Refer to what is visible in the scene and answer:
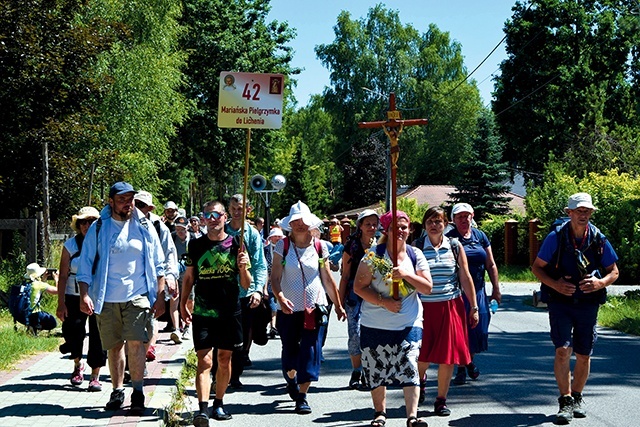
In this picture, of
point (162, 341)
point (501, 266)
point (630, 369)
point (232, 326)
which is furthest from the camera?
point (501, 266)

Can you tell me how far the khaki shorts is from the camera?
835cm

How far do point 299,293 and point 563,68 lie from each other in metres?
43.3

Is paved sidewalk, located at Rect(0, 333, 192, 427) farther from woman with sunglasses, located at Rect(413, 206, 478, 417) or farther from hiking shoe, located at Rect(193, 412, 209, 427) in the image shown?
woman with sunglasses, located at Rect(413, 206, 478, 417)

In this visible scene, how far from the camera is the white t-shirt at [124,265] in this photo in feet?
27.4

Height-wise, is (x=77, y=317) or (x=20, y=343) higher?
(x=77, y=317)

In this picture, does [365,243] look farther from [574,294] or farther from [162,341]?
[162,341]

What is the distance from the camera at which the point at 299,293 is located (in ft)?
29.9

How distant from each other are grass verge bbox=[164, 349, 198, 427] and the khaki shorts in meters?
0.67

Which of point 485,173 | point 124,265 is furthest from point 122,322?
point 485,173

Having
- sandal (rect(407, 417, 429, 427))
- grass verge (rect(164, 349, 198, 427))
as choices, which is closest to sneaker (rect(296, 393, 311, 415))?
grass verge (rect(164, 349, 198, 427))

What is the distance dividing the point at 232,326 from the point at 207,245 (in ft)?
2.32

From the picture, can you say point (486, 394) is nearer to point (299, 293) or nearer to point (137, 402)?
point (299, 293)

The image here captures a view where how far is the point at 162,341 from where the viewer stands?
1422 centimetres

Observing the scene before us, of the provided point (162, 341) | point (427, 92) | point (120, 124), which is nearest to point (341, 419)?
point (162, 341)
